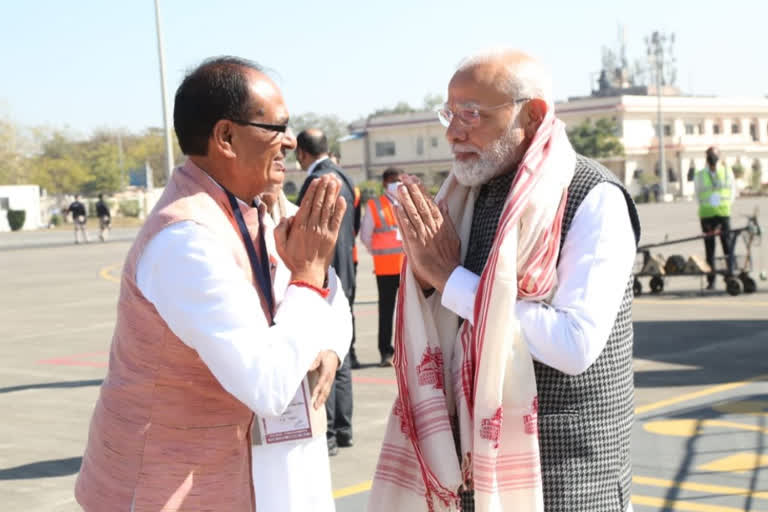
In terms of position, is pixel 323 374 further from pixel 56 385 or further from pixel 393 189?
pixel 56 385

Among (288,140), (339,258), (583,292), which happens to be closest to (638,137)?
(339,258)

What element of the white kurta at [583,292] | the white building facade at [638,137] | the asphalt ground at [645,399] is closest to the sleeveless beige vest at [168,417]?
the white kurta at [583,292]

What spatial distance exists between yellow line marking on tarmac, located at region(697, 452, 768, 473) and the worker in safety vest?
900cm

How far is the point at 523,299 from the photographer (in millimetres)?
2789

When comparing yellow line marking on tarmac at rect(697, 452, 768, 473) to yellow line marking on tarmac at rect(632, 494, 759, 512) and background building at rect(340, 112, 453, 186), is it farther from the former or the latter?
background building at rect(340, 112, 453, 186)

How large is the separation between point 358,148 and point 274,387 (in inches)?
3545

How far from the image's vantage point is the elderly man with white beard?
2.73 metres

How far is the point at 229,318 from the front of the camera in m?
2.25

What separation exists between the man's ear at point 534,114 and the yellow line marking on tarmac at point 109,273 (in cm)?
1961

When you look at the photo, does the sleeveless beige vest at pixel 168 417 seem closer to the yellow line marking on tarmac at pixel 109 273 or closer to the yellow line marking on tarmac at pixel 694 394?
the yellow line marking on tarmac at pixel 694 394

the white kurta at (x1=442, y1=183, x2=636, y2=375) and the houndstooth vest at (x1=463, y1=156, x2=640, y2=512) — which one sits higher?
the white kurta at (x1=442, y1=183, x2=636, y2=375)

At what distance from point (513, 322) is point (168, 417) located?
36.3 inches

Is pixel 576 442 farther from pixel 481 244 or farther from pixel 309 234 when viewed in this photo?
pixel 309 234

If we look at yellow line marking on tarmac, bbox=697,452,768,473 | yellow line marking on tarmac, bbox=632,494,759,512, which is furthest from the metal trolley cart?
yellow line marking on tarmac, bbox=632,494,759,512
